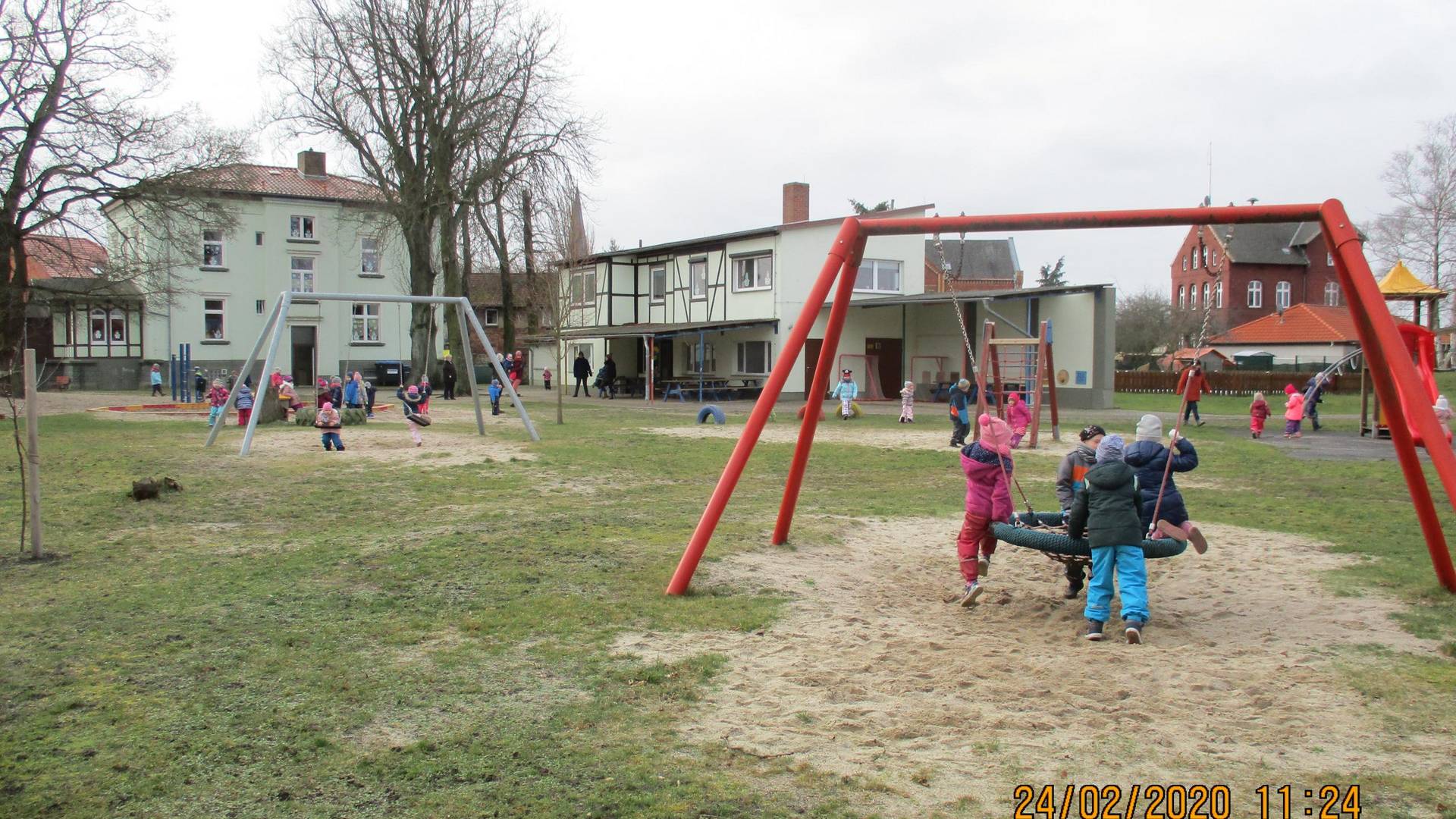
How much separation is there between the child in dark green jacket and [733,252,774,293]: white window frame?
32.9 meters

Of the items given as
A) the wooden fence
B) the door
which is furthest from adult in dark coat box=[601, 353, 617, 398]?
the wooden fence

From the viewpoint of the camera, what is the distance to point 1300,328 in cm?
6028

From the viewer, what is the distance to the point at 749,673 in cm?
599

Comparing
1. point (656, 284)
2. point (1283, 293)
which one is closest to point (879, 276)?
point (656, 284)

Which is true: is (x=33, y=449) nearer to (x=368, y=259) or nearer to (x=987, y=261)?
(x=368, y=259)

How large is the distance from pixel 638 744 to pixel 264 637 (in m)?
2.96

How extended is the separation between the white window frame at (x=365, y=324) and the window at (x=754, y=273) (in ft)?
62.7

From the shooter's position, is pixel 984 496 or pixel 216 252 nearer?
pixel 984 496

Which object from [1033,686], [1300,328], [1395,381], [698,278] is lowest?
[1033,686]

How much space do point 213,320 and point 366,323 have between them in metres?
6.53

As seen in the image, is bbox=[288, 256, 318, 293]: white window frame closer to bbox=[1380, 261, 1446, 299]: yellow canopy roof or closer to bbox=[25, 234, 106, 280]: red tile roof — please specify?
bbox=[25, 234, 106, 280]: red tile roof

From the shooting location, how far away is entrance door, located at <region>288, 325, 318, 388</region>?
49.0m

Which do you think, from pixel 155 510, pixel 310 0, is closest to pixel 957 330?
pixel 310 0

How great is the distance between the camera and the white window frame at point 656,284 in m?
46.8
